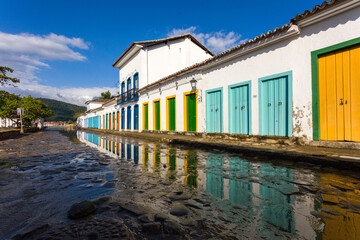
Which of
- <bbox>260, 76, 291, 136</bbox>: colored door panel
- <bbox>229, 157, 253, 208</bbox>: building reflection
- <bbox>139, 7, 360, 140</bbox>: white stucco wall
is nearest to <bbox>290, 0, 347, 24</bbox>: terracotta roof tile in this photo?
<bbox>139, 7, 360, 140</bbox>: white stucco wall

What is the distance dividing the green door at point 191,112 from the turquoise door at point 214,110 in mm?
1120

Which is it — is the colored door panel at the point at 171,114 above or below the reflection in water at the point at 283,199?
above

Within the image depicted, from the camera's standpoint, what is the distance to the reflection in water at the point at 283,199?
1.32 meters

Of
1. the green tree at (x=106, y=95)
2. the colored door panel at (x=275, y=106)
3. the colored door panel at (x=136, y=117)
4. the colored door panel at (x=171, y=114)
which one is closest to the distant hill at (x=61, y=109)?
the green tree at (x=106, y=95)

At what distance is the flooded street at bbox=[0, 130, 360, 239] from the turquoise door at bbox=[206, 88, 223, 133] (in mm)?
5329

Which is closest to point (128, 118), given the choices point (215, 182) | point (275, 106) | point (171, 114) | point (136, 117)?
point (136, 117)

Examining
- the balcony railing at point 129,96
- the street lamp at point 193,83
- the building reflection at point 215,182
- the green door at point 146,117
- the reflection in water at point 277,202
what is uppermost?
the balcony railing at point 129,96

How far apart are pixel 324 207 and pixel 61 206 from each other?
249 cm

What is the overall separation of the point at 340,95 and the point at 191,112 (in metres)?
6.45

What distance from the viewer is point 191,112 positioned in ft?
32.8

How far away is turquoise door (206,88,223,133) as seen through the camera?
321 inches

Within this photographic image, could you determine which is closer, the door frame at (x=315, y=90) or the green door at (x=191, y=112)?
the door frame at (x=315, y=90)

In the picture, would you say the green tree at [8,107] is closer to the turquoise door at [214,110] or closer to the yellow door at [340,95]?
the turquoise door at [214,110]

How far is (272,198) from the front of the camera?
6.10ft
